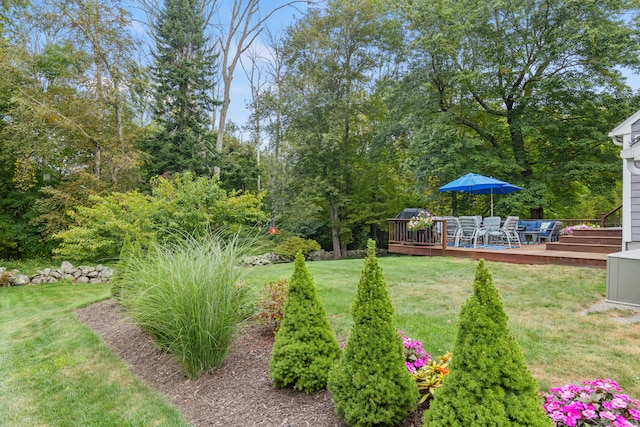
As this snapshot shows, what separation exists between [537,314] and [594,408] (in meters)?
2.67

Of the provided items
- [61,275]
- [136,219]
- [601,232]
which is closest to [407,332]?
[601,232]

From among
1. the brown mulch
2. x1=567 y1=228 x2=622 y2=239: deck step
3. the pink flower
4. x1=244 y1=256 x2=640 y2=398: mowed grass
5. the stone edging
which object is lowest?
the stone edging

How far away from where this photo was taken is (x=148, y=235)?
7852 millimetres

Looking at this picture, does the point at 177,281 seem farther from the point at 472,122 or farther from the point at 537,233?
the point at 472,122

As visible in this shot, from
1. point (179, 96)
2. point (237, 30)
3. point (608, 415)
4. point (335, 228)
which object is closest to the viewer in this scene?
point (608, 415)

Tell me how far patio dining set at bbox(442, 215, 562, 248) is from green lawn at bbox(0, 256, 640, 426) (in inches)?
115

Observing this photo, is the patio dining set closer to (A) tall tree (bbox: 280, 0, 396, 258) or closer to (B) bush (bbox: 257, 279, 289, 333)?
(B) bush (bbox: 257, 279, 289, 333)

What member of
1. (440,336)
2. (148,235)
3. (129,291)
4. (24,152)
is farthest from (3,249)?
(440,336)

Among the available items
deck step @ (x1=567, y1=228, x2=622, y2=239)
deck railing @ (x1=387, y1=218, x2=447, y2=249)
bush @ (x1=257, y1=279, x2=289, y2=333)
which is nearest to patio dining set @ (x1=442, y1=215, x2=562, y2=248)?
deck railing @ (x1=387, y1=218, x2=447, y2=249)

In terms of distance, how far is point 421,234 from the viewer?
395 inches

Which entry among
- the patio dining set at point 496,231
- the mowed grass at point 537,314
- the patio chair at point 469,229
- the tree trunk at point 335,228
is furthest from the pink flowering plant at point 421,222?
the tree trunk at point 335,228

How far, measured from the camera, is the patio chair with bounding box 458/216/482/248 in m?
9.56

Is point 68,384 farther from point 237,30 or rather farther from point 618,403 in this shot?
point 237,30

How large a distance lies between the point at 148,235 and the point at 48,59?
9.09 metres
